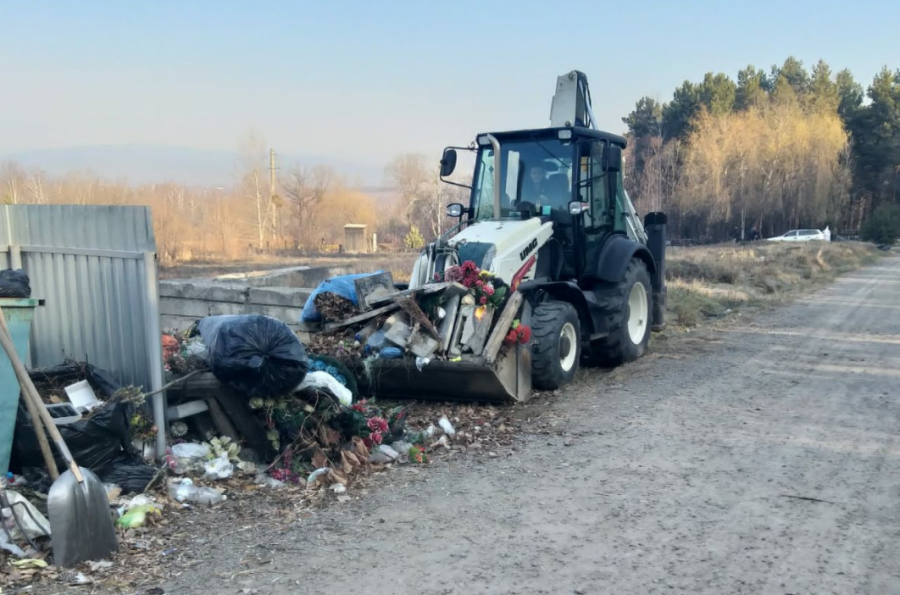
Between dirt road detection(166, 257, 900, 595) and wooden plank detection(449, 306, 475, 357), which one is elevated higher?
wooden plank detection(449, 306, 475, 357)

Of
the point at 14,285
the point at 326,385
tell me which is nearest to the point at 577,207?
the point at 326,385

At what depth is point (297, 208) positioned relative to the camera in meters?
71.9

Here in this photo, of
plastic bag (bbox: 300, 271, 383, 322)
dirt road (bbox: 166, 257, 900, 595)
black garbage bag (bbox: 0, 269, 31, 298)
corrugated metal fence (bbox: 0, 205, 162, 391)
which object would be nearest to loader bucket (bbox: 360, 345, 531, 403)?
dirt road (bbox: 166, 257, 900, 595)

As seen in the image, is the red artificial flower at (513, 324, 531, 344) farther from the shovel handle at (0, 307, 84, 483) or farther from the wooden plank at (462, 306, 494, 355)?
the shovel handle at (0, 307, 84, 483)

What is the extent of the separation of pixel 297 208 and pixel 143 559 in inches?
2753

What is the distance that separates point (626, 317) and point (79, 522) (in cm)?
640

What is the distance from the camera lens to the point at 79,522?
3885 millimetres

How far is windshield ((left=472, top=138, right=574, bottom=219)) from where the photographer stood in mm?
8359

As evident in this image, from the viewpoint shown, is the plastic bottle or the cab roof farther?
the cab roof

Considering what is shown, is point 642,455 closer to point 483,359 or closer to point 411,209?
point 483,359

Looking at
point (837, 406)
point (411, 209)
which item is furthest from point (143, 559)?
point (411, 209)

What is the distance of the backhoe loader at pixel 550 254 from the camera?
22.9ft

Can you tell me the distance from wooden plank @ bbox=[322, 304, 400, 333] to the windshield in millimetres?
2103

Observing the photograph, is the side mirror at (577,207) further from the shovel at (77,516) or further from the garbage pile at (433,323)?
the shovel at (77,516)
